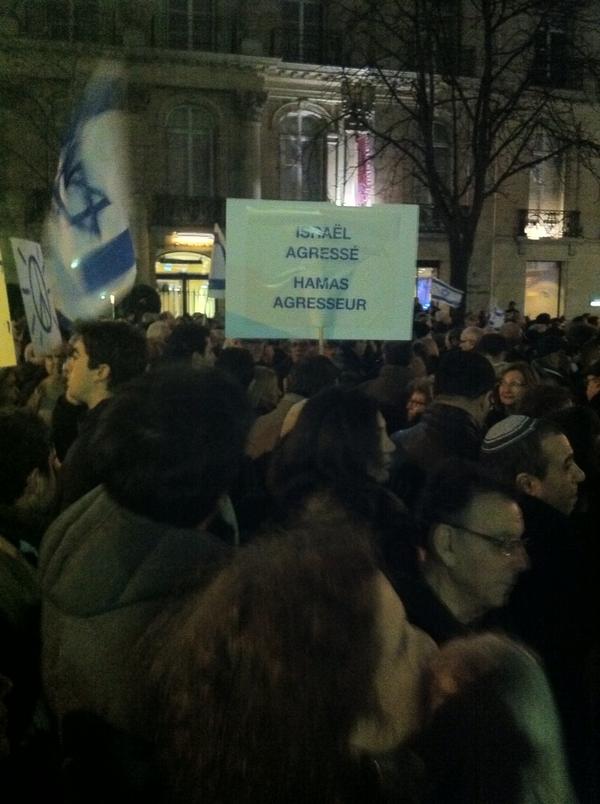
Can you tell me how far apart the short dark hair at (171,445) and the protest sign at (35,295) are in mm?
2682

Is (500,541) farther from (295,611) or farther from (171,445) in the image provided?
(295,611)

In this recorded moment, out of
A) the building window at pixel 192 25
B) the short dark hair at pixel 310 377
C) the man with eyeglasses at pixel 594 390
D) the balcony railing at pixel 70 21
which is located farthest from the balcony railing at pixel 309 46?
the short dark hair at pixel 310 377

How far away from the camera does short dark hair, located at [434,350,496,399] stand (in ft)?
12.8

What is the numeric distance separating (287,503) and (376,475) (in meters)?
0.30

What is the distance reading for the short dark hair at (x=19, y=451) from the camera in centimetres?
246

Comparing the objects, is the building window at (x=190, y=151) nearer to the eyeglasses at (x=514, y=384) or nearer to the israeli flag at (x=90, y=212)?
the israeli flag at (x=90, y=212)

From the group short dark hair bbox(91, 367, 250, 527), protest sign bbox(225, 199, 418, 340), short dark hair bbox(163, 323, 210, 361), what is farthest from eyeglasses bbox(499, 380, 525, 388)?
short dark hair bbox(91, 367, 250, 527)

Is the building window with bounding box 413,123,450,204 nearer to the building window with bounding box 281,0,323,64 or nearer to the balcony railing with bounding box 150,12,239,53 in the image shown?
the building window with bounding box 281,0,323,64

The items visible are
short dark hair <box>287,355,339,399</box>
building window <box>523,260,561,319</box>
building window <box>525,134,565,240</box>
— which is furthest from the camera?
building window <box>523,260,561,319</box>

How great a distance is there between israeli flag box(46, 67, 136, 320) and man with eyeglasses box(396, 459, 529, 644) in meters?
2.94

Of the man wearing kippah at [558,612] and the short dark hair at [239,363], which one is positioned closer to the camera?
the man wearing kippah at [558,612]

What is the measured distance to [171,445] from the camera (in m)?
1.84

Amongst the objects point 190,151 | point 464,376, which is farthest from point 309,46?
point 464,376

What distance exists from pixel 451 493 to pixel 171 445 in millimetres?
730
